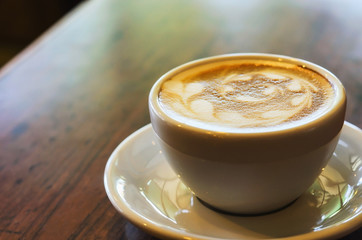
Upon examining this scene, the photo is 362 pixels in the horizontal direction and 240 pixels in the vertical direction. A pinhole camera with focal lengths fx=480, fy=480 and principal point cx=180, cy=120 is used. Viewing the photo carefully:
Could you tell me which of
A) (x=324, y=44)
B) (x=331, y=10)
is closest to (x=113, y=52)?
(x=324, y=44)

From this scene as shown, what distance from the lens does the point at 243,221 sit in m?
0.58

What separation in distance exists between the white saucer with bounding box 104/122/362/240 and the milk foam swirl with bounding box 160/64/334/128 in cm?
12

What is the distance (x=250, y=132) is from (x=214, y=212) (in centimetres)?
14

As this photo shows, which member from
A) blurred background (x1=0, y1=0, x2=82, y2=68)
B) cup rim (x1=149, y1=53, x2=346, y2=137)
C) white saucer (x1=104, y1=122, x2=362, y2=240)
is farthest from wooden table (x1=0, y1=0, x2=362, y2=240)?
blurred background (x1=0, y1=0, x2=82, y2=68)

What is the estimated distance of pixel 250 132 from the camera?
0.51 metres

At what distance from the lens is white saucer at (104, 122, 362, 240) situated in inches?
21.0

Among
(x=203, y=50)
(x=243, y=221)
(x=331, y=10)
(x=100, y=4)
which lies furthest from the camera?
(x=100, y=4)

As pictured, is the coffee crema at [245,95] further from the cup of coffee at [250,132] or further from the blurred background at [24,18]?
the blurred background at [24,18]

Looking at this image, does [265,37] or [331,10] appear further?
[331,10]

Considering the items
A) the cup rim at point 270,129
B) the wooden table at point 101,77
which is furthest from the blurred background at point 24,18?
the cup rim at point 270,129

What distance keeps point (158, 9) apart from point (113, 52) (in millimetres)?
348

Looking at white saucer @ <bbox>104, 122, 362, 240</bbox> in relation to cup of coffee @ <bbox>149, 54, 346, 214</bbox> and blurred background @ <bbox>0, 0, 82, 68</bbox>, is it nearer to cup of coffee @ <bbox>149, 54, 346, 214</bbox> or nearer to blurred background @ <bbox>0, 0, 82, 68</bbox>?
cup of coffee @ <bbox>149, 54, 346, 214</bbox>

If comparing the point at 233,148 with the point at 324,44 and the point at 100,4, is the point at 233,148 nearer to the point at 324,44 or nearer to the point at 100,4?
the point at 324,44

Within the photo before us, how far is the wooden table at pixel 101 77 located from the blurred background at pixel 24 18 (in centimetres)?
158
